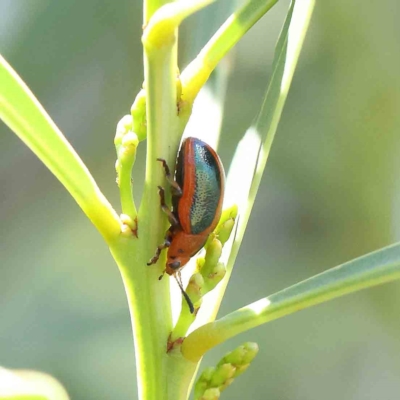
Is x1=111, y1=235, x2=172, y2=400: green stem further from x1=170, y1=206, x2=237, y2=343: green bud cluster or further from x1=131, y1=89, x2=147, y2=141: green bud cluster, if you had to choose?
x1=131, y1=89, x2=147, y2=141: green bud cluster

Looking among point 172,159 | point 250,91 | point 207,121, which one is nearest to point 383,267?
point 172,159

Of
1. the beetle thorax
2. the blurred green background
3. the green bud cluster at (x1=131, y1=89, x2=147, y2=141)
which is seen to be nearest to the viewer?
the green bud cluster at (x1=131, y1=89, x2=147, y2=141)

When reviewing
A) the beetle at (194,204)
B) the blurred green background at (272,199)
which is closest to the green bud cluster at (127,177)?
the beetle at (194,204)

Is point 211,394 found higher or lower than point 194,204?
lower

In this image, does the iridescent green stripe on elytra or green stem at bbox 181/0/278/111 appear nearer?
green stem at bbox 181/0/278/111

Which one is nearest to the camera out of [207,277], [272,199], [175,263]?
[207,277]

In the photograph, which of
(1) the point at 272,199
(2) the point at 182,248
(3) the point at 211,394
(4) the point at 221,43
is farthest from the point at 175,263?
(1) the point at 272,199

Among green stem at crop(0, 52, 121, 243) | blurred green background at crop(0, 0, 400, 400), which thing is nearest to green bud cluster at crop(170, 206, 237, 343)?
green stem at crop(0, 52, 121, 243)

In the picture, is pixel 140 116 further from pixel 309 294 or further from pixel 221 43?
pixel 309 294
